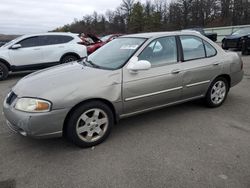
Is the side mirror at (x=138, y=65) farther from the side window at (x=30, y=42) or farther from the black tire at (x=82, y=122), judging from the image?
the side window at (x=30, y=42)

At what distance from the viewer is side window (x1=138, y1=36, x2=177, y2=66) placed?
3.94m

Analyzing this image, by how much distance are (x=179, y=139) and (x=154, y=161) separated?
738 millimetres

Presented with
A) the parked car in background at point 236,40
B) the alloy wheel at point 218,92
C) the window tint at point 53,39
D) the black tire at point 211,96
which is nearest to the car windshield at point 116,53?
the black tire at point 211,96

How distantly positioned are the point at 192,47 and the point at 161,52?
29.2 inches

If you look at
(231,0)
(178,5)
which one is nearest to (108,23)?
(178,5)

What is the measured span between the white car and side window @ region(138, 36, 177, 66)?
21.0 ft

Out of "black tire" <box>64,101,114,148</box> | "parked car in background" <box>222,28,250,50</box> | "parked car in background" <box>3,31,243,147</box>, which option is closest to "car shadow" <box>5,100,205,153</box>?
"black tire" <box>64,101,114,148</box>

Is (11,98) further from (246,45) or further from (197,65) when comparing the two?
(246,45)

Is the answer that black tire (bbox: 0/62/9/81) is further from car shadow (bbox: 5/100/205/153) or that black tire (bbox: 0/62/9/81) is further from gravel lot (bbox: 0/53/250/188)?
car shadow (bbox: 5/100/205/153)

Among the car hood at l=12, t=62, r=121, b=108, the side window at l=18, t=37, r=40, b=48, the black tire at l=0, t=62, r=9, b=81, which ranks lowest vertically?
the black tire at l=0, t=62, r=9, b=81

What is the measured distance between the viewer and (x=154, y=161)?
3100 millimetres

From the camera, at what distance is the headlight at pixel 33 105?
308 cm

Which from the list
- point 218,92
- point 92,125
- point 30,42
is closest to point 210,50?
point 218,92

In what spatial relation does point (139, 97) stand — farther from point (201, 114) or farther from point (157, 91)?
point (201, 114)
